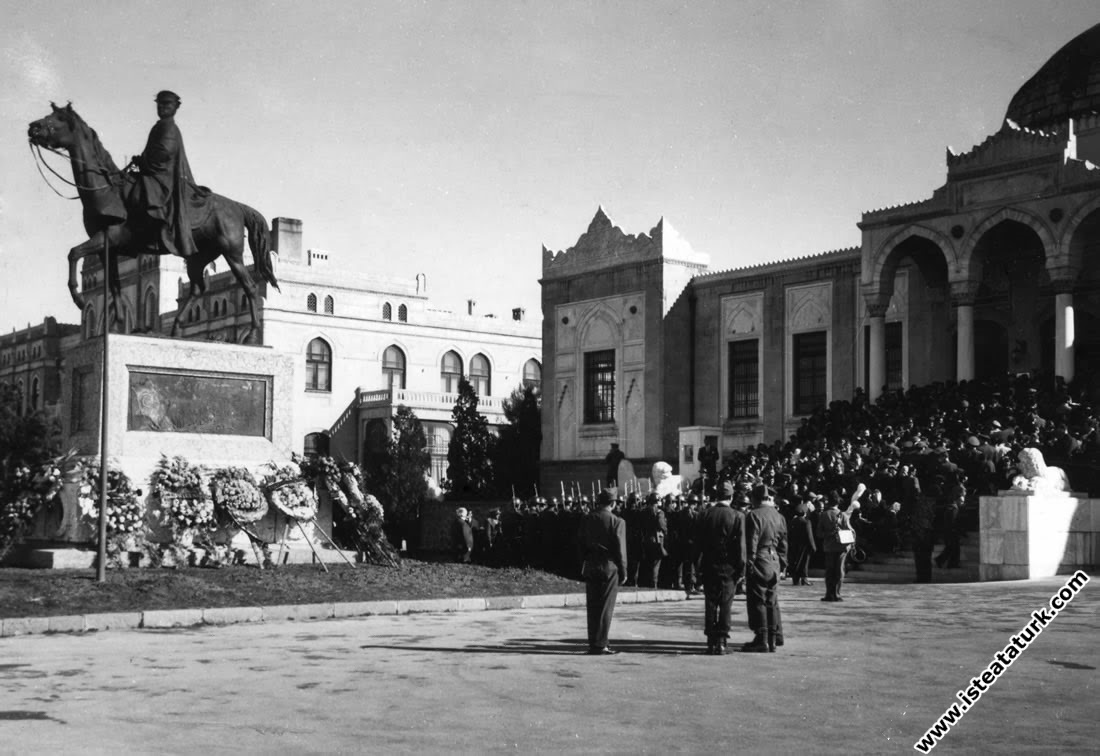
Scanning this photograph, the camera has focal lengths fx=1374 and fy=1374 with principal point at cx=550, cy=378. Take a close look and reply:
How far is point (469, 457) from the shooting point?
48.6 meters

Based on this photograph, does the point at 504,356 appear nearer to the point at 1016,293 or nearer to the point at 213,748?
the point at 1016,293

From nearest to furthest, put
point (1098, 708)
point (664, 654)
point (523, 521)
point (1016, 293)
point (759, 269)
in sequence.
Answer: point (1098, 708), point (664, 654), point (523, 521), point (1016, 293), point (759, 269)

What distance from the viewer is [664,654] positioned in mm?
12383

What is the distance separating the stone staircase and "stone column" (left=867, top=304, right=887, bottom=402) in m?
10.5

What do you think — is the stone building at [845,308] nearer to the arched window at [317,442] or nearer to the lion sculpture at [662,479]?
the lion sculpture at [662,479]

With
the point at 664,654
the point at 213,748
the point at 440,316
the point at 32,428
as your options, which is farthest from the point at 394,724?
the point at 440,316

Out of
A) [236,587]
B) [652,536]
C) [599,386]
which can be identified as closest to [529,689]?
[236,587]

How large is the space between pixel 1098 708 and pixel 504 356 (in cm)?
5892

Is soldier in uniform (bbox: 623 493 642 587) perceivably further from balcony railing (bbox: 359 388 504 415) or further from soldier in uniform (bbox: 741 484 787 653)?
balcony railing (bbox: 359 388 504 415)

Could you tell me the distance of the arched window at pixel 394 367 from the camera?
63.1m

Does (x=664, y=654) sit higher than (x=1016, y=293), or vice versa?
(x=1016, y=293)

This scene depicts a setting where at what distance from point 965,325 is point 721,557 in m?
21.8

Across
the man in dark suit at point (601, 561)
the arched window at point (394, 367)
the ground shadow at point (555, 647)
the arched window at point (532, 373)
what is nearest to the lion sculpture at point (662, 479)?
the ground shadow at point (555, 647)

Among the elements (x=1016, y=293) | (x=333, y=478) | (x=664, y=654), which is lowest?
(x=664, y=654)
